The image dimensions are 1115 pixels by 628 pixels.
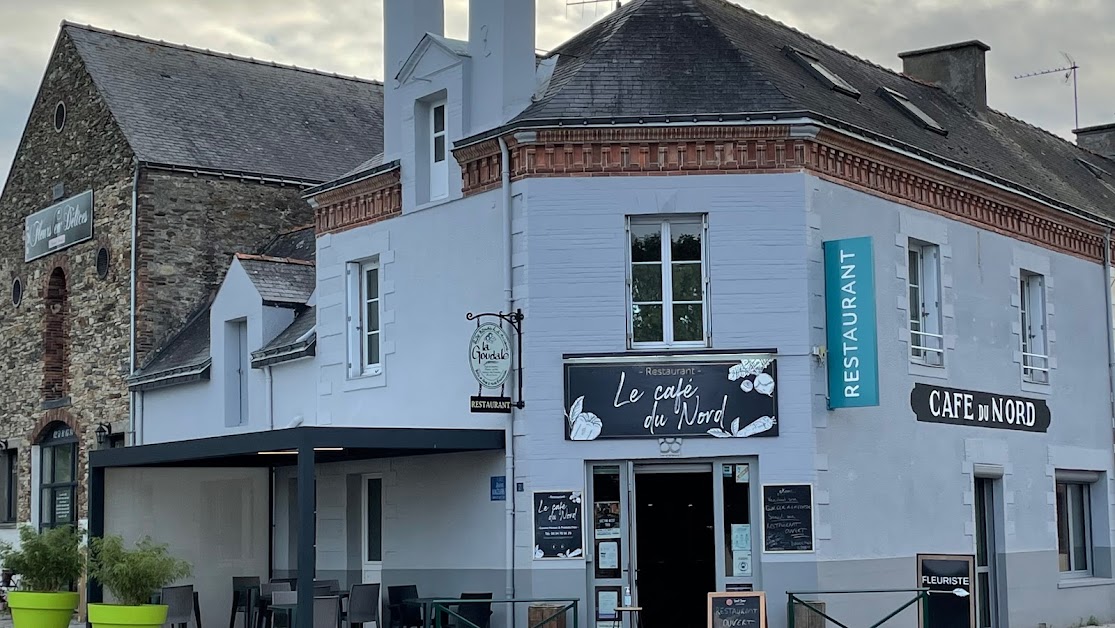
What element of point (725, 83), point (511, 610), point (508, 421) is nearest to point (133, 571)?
point (511, 610)

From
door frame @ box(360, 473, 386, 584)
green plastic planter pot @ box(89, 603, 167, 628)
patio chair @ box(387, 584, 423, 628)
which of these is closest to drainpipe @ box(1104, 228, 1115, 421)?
door frame @ box(360, 473, 386, 584)

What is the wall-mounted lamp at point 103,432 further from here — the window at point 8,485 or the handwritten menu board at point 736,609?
the handwritten menu board at point 736,609

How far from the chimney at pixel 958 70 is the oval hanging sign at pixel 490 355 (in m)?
11.6

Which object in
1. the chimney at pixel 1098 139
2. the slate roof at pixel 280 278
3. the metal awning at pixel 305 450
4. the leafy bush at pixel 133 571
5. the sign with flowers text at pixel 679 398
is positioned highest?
the chimney at pixel 1098 139

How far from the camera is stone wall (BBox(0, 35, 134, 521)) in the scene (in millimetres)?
25375

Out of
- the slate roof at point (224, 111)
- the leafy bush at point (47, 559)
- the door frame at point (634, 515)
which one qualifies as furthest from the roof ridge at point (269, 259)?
the door frame at point (634, 515)

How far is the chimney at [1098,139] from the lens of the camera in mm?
30094

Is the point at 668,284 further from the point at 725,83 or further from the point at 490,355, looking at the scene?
the point at 725,83

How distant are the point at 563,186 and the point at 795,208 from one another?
2557mm

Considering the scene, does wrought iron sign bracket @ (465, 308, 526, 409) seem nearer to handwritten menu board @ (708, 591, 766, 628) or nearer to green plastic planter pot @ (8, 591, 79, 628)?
handwritten menu board @ (708, 591, 766, 628)

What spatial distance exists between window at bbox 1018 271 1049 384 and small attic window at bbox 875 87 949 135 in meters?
2.34

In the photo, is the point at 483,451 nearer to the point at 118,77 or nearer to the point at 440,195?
the point at 440,195

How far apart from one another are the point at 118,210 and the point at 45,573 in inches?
336

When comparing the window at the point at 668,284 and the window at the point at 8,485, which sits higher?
the window at the point at 668,284
